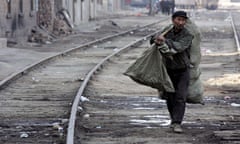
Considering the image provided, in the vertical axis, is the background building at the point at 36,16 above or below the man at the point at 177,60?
below

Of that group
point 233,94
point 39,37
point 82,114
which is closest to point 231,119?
point 82,114

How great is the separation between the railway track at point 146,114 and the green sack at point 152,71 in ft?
2.18

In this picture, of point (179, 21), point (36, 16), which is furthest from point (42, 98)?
point (36, 16)

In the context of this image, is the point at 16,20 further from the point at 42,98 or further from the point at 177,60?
the point at 177,60

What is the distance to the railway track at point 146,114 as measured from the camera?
9375 millimetres

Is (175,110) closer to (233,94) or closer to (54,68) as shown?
(233,94)

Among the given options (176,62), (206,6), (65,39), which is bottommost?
(206,6)

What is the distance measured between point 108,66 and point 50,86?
4.83 meters

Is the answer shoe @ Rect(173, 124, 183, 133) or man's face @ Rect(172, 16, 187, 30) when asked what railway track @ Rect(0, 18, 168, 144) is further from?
man's face @ Rect(172, 16, 187, 30)

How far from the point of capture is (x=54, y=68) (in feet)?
64.0

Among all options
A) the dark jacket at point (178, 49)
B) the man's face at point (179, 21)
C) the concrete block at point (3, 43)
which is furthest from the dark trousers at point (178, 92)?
the concrete block at point (3, 43)

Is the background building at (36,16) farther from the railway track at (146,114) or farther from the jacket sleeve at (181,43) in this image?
the jacket sleeve at (181,43)

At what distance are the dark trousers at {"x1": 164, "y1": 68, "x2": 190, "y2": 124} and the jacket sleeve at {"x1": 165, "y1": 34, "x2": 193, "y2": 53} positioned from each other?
1.10 ft

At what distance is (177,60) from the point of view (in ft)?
31.5
